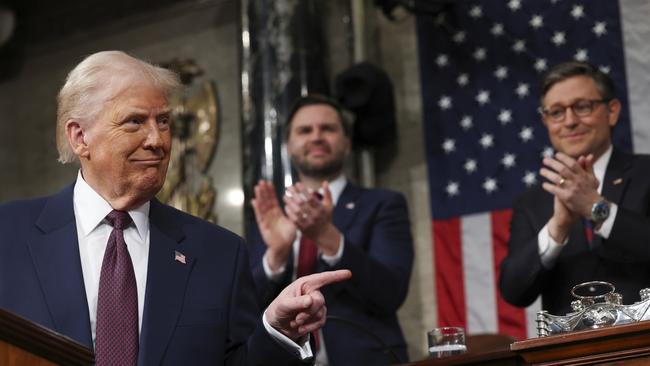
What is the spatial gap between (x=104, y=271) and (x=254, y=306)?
1.61 feet

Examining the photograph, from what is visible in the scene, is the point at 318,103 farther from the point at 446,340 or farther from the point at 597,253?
the point at 446,340

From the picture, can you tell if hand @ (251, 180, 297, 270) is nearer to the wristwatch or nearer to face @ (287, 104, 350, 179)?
face @ (287, 104, 350, 179)

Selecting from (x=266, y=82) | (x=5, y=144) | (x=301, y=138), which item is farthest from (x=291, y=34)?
(x=5, y=144)

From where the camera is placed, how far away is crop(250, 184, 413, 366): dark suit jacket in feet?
16.0

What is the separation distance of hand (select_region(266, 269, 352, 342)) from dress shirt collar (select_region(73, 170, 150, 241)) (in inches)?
21.2

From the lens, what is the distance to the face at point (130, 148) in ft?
10.8

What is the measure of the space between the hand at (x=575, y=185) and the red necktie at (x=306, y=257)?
4.36ft

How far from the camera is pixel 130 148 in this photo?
10.8ft

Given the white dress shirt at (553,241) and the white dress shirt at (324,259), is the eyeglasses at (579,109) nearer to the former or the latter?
the white dress shirt at (553,241)

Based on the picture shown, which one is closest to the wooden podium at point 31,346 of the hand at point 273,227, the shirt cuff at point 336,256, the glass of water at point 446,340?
the glass of water at point 446,340

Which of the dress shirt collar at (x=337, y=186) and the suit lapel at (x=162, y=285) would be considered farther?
the dress shirt collar at (x=337, y=186)

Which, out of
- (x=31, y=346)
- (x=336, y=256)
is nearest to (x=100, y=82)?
(x=31, y=346)

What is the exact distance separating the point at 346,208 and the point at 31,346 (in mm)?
3069

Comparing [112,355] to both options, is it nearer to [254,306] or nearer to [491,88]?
[254,306]
